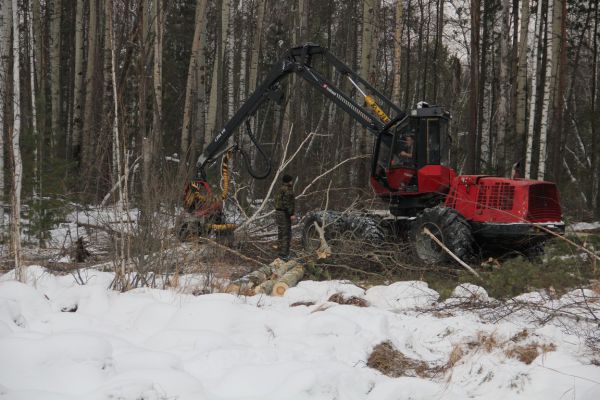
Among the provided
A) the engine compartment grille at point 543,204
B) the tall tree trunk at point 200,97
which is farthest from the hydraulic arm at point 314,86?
the tall tree trunk at point 200,97

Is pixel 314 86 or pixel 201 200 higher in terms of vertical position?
pixel 314 86

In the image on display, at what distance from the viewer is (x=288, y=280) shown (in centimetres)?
769

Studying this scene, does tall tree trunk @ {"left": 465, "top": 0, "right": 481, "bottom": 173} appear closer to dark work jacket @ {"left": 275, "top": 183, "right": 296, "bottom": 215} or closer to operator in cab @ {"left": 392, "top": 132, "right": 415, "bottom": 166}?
operator in cab @ {"left": 392, "top": 132, "right": 415, "bottom": 166}

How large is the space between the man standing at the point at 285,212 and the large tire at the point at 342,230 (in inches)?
20.9

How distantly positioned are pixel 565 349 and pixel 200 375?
2920mm

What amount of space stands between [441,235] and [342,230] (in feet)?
6.00

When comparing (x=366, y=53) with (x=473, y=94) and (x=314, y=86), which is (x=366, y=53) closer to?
(x=473, y=94)

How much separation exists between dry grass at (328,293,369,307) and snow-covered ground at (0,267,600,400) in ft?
0.70

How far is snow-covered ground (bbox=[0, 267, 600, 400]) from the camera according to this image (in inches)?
156

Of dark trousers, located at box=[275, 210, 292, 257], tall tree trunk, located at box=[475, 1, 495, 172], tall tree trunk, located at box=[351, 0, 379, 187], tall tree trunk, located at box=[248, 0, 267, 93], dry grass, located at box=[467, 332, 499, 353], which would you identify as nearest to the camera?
dry grass, located at box=[467, 332, 499, 353]

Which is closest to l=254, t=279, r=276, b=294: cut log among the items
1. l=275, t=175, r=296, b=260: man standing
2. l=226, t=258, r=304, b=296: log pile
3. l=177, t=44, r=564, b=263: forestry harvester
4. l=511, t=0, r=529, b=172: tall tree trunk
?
l=226, t=258, r=304, b=296: log pile

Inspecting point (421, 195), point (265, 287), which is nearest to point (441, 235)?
point (421, 195)

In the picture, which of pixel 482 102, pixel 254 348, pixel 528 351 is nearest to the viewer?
pixel 528 351

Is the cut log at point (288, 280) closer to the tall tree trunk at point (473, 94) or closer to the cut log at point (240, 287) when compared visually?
the cut log at point (240, 287)
